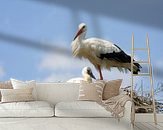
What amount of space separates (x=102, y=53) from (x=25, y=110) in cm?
171

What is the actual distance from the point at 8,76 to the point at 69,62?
106 centimetres

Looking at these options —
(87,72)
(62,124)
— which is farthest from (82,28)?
(62,124)

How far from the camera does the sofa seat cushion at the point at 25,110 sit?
444cm

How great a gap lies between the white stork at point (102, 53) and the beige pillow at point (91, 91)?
2.19 feet

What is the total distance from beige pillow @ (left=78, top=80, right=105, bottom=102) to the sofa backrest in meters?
0.26

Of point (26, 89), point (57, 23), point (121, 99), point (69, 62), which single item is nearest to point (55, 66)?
point (69, 62)

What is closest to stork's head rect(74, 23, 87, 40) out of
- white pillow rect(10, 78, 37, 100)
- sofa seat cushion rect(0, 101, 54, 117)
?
white pillow rect(10, 78, 37, 100)

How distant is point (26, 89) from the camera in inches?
192

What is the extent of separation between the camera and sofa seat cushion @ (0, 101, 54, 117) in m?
4.44

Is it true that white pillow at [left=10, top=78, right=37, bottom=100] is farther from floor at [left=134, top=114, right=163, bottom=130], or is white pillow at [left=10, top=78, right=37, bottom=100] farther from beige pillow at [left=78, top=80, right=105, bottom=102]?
floor at [left=134, top=114, right=163, bottom=130]

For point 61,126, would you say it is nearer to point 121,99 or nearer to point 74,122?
point 74,122

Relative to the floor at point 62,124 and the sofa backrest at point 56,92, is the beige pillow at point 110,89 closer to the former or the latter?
the sofa backrest at point 56,92

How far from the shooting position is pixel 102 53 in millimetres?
5574

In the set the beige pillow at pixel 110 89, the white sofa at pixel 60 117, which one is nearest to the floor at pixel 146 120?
the beige pillow at pixel 110 89
